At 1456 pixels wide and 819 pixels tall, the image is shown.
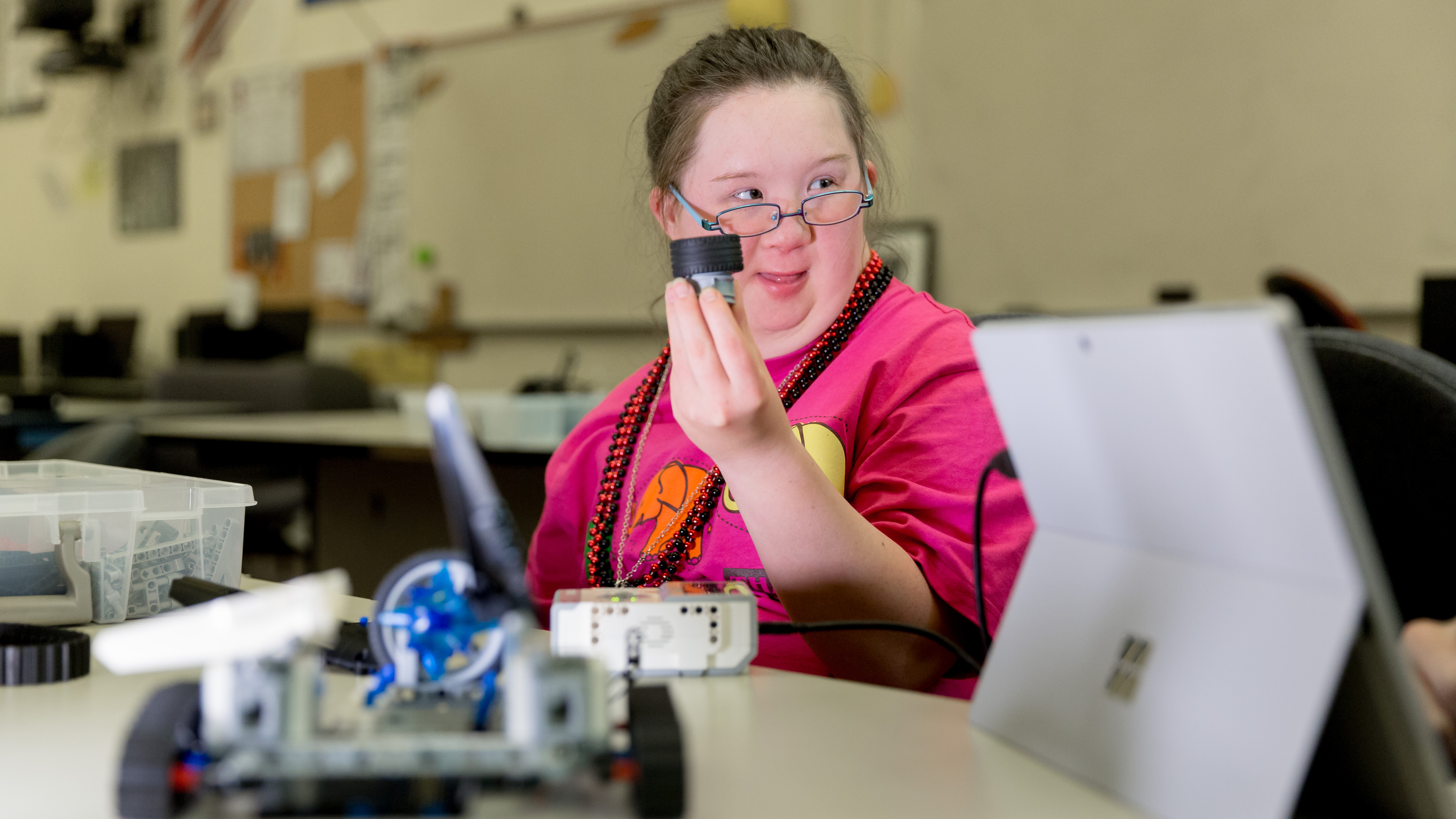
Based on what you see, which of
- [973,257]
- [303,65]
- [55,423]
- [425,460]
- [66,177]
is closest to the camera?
[425,460]

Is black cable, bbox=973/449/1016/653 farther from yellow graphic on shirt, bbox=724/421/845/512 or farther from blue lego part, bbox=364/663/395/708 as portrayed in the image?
blue lego part, bbox=364/663/395/708

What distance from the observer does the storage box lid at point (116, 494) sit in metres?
0.82

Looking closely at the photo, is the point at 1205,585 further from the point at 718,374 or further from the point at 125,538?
the point at 125,538

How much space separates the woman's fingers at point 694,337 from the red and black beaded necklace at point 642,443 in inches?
12.4

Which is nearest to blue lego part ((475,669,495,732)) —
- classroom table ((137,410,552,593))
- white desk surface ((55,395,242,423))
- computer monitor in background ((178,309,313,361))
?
classroom table ((137,410,552,593))

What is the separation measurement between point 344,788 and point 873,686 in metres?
0.34

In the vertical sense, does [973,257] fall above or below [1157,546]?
above

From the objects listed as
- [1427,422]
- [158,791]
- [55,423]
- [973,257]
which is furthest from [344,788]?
[973,257]

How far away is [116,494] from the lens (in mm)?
833

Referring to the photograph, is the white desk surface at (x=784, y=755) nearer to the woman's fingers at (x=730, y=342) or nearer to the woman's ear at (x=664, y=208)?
the woman's fingers at (x=730, y=342)

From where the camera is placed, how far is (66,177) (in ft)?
21.8

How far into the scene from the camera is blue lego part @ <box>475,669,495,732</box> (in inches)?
17.5

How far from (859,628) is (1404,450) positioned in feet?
1.13

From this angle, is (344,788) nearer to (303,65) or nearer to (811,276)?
(811,276)
